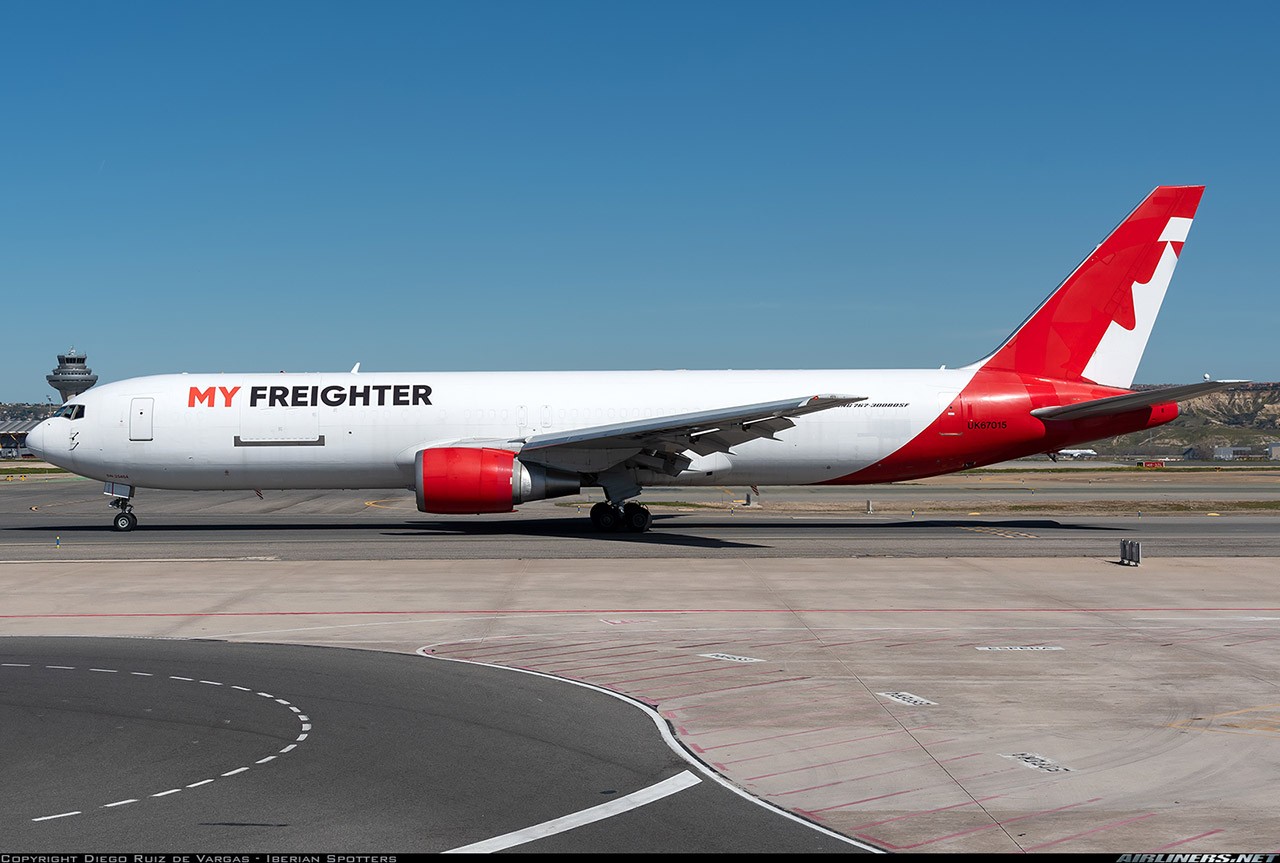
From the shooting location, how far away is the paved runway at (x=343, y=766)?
7.62 m

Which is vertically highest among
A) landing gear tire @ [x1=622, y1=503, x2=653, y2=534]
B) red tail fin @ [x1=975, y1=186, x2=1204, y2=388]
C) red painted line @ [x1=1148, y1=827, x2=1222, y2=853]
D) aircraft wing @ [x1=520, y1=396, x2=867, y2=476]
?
red tail fin @ [x1=975, y1=186, x2=1204, y2=388]

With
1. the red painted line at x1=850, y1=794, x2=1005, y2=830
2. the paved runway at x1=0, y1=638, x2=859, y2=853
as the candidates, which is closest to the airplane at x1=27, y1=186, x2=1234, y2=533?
the paved runway at x1=0, y1=638, x2=859, y2=853

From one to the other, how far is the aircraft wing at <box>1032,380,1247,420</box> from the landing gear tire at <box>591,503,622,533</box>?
505 inches

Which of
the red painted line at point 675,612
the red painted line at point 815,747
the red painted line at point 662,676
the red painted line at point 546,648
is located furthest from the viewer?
the red painted line at point 675,612

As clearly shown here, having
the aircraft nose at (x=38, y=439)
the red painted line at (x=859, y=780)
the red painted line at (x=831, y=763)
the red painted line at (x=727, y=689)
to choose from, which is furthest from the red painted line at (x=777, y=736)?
the aircraft nose at (x=38, y=439)

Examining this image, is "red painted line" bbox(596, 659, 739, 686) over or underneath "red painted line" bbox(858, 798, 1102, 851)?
over

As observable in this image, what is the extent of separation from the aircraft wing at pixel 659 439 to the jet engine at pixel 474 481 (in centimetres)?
90

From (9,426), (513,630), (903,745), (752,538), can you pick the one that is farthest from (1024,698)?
(9,426)

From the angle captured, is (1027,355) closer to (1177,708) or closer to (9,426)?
(1177,708)

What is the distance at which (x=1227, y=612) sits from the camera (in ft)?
58.2

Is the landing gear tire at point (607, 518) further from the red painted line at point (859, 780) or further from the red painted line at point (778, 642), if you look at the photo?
the red painted line at point (859, 780)

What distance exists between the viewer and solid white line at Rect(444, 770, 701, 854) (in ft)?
24.4

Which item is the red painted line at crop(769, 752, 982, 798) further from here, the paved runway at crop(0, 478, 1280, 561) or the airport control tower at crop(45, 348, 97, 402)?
the airport control tower at crop(45, 348, 97, 402)

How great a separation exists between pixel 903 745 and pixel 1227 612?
10.6m
